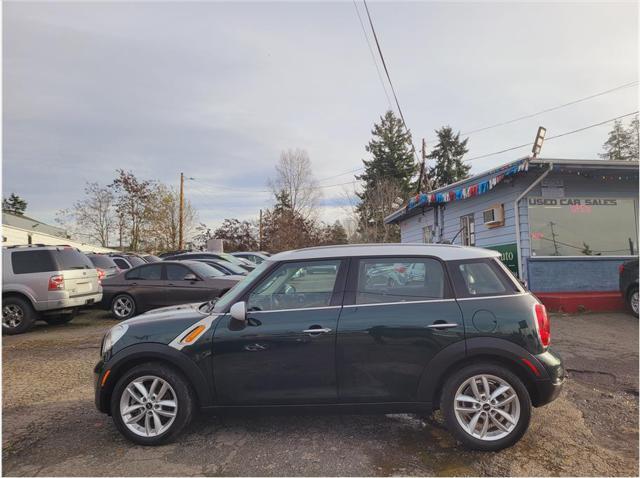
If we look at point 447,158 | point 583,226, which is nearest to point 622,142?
point 447,158

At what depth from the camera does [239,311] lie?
11.7ft

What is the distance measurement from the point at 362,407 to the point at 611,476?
6.03ft

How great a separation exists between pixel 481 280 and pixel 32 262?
9301 millimetres

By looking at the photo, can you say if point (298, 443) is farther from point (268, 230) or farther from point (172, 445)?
point (268, 230)

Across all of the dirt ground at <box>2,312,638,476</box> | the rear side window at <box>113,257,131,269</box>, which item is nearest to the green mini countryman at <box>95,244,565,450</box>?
the dirt ground at <box>2,312,638,476</box>

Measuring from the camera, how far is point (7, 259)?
9094 mm

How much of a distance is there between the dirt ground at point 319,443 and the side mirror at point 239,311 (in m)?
1.07

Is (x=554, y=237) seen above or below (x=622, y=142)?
below

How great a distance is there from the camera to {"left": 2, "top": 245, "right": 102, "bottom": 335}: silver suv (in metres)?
8.91

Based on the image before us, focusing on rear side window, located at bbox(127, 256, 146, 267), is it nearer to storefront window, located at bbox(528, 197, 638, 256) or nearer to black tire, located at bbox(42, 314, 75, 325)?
black tire, located at bbox(42, 314, 75, 325)

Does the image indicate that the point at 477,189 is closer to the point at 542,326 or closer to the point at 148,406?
the point at 542,326

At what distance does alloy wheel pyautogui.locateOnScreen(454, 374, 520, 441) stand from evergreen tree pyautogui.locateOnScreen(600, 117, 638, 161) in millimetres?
46676

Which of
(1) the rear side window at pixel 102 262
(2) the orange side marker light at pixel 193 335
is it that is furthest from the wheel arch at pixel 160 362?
(1) the rear side window at pixel 102 262

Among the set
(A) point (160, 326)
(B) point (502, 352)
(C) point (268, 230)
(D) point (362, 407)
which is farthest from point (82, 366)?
(C) point (268, 230)
